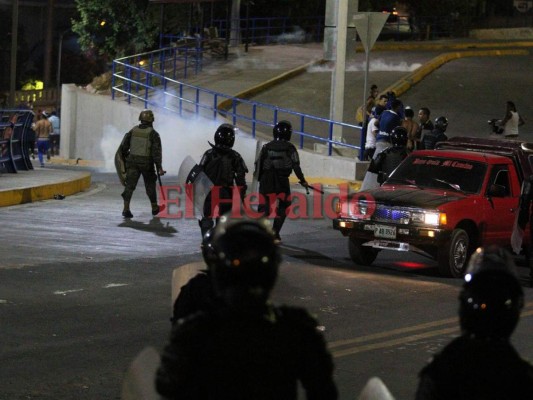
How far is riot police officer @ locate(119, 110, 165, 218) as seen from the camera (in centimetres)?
1725

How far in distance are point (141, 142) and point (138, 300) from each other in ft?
21.3

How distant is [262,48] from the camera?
4025 cm

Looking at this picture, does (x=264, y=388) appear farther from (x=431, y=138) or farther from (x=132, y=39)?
(x=132, y=39)

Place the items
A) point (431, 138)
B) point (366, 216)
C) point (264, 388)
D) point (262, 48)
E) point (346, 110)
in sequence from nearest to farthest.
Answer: point (264, 388)
point (366, 216)
point (431, 138)
point (346, 110)
point (262, 48)

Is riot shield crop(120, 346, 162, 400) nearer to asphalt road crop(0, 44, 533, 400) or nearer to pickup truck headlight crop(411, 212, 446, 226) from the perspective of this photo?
asphalt road crop(0, 44, 533, 400)

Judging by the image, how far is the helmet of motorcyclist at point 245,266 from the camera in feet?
11.5

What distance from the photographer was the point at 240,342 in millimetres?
3457

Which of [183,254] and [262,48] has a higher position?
[262,48]

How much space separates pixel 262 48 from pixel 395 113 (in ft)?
66.2

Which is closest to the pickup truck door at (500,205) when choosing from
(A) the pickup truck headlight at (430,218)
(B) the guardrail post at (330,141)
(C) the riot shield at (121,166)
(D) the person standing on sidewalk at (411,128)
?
(A) the pickup truck headlight at (430,218)

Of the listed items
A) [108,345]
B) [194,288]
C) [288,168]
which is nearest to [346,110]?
[288,168]

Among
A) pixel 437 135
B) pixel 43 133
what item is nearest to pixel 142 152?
pixel 437 135

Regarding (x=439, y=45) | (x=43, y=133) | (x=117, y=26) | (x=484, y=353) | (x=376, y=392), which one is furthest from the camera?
(x=439, y=45)

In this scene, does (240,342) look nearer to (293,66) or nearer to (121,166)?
(121,166)
